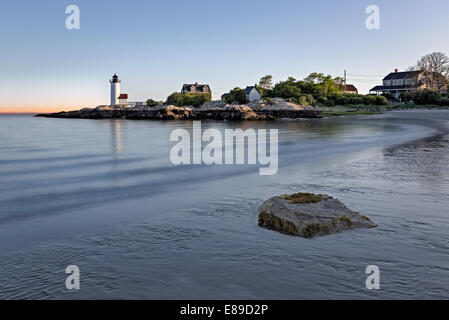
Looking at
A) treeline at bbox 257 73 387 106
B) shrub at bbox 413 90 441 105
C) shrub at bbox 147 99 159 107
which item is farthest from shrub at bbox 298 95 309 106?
shrub at bbox 147 99 159 107

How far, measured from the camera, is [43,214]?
9750 millimetres

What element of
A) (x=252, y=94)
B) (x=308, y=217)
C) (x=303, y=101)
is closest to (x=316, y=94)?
(x=303, y=101)

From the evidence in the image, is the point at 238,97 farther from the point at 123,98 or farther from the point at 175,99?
the point at 123,98

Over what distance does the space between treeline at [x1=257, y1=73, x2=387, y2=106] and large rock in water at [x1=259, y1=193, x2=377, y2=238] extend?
91.2 m

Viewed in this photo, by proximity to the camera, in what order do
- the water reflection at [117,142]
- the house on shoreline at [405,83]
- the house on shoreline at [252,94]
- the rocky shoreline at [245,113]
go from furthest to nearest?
the house on shoreline at [252,94] → the house on shoreline at [405,83] → the rocky shoreline at [245,113] → the water reflection at [117,142]

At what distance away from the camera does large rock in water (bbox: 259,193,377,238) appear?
724 centimetres

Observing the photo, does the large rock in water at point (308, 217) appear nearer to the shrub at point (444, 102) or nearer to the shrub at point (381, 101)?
the shrub at point (444, 102)

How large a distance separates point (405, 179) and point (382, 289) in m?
8.70

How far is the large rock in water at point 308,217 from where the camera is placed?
7242 mm

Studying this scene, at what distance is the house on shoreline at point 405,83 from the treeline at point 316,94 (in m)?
13.3

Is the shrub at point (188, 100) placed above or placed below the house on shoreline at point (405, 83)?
below

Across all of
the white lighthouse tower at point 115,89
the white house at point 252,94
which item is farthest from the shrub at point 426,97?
the white lighthouse tower at point 115,89

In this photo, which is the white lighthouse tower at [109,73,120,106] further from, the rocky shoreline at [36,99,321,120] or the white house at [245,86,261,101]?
the white house at [245,86,261,101]
